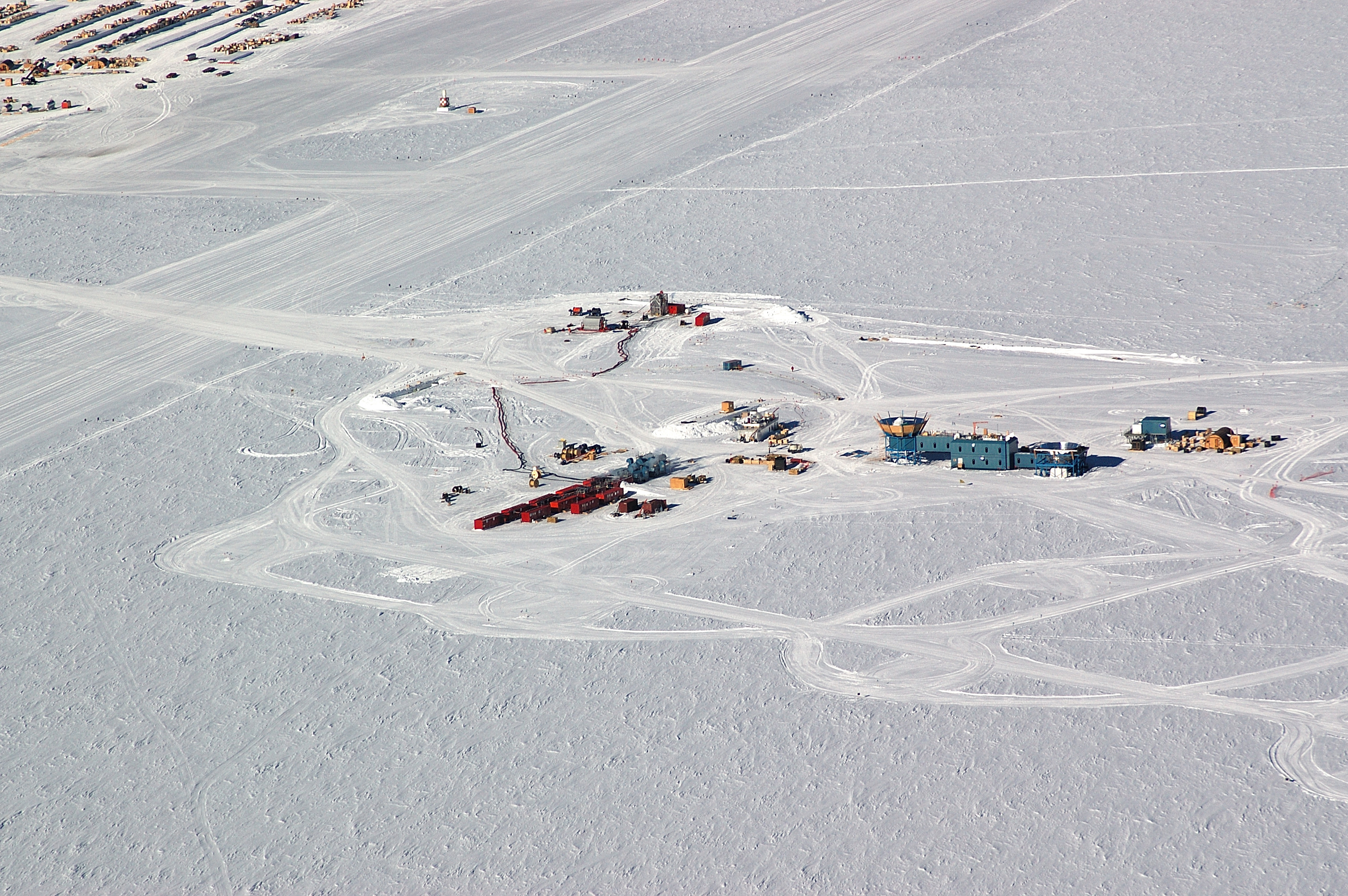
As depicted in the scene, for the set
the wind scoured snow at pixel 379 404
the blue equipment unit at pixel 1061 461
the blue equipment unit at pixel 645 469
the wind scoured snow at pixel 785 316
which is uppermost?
the wind scoured snow at pixel 379 404

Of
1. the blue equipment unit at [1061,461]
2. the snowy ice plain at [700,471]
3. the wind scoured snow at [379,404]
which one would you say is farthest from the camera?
the wind scoured snow at [379,404]

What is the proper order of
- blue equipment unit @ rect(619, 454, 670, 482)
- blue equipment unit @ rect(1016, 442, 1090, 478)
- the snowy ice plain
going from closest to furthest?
the snowy ice plain
blue equipment unit @ rect(1016, 442, 1090, 478)
blue equipment unit @ rect(619, 454, 670, 482)

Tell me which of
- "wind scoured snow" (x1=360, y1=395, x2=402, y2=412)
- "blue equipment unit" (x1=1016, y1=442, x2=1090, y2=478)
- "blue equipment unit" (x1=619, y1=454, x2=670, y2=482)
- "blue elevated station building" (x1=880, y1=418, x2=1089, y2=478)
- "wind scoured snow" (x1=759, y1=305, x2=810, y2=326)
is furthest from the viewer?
"wind scoured snow" (x1=759, y1=305, x2=810, y2=326)

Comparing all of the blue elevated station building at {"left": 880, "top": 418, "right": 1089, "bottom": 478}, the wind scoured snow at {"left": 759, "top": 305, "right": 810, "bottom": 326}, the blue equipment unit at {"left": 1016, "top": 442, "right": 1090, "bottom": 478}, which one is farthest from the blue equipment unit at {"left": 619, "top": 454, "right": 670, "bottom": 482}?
the wind scoured snow at {"left": 759, "top": 305, "right": 810, "bottom": 326}

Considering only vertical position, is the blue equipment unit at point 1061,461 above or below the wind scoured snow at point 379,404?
below

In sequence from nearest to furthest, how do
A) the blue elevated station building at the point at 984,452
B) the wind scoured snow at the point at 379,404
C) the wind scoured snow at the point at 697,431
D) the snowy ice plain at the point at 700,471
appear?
the snowy ice plain at the point at 700,471 → the blue elevated station building at the point at 984,452 → the wind scoured snow at the point at 697,431 → the wind scoured snow at the point at 379,404

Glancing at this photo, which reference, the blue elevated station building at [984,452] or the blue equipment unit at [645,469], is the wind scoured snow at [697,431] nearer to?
the blue equipment unit at [645,469]

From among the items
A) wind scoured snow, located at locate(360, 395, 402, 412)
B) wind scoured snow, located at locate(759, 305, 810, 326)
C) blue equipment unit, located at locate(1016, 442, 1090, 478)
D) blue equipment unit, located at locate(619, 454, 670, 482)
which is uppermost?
wind scoured snow, located at locate(360, 395, 402, 412)

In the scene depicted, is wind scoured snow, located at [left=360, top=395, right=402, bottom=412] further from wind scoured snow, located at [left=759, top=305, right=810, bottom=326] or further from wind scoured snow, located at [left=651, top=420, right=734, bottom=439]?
wind scoured snow, located at [left=759, top=305, right=810, bottom=326]

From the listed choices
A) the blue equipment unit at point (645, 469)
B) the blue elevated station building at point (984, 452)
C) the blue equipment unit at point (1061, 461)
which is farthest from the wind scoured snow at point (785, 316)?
the blue equipment unit at point (1061, 461)
